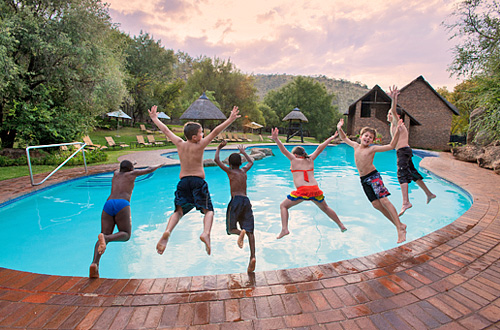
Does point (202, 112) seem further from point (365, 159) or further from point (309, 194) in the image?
point (309, 194)

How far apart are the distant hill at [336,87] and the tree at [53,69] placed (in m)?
69.5

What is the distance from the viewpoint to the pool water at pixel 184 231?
181 inches

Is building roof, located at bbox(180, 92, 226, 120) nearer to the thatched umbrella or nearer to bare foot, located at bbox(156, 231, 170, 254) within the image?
the thatched umbrella

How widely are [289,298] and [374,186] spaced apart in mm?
2360

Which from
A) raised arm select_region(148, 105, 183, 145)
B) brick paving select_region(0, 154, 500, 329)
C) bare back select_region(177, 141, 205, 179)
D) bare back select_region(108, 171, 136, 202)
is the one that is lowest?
brick paving select_region(0, 154, 500, 329)

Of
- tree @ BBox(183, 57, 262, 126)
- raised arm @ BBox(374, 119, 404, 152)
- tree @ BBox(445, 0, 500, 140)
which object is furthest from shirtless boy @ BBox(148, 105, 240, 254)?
tree @ BBox(183, 57, 262, 126)

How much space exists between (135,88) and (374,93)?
89.0ft

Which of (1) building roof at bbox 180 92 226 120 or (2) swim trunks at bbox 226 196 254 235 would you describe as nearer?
(2) swim trunks at bbox 226 196 254 235

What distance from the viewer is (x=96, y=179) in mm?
9617

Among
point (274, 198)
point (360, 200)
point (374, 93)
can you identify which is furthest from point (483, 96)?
point (374, 93)

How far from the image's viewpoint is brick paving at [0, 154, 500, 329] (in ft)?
7.77

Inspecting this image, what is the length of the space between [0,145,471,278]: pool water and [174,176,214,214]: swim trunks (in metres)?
1.54

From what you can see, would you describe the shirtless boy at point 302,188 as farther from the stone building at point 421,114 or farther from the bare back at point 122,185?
the stone building at point 421,114

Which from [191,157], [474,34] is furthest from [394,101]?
[474,34]
